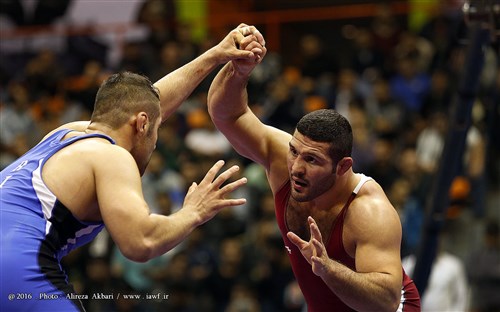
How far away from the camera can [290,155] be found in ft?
18.4

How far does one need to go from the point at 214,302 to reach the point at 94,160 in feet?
24.5

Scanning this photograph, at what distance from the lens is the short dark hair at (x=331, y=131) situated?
5488mm

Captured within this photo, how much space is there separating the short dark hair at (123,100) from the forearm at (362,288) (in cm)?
138

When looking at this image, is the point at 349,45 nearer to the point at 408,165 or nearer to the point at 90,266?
the point at 408,165

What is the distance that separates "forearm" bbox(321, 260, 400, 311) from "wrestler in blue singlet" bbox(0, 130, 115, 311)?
1383 millimetres

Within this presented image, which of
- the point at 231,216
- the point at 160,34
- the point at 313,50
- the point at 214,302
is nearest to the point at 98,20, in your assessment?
the point at 160,34

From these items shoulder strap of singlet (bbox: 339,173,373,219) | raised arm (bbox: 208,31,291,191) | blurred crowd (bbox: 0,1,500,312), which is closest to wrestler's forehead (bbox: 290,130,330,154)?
shoulder strap of singlet (bbox: 339,173,373,219)

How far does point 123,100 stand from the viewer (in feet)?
16.4

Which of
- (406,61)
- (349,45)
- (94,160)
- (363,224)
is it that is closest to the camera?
(94,160)

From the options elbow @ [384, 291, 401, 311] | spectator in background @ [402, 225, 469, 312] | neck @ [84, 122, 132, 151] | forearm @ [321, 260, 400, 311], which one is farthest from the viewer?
spectator in background @ [402, 225, 469, 312]

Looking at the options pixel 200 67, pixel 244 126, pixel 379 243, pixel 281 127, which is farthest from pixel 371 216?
pixel 281 127

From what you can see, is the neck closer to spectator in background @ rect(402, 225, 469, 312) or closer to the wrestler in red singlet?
the wrestler in red singlet

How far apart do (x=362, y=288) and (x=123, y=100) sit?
1759 millimetres

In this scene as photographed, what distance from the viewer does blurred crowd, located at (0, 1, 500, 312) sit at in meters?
11.6
